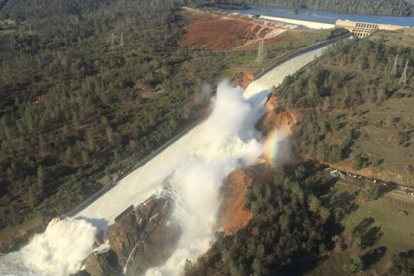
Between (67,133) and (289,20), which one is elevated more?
(289,20)

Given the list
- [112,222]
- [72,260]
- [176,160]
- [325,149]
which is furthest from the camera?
[176,160]

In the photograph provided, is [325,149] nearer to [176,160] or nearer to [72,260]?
[176,160]

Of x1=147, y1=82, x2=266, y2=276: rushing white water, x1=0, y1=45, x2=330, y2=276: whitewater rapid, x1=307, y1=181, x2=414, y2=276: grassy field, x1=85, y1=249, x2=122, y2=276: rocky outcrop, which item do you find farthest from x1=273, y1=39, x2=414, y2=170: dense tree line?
x1=85, y1=249, x2=122, y2=276: rocky outcrop

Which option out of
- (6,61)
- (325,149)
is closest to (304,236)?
(325,149)

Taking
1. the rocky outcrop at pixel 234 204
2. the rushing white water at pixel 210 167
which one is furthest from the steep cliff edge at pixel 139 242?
the rocky outcrop at pixel 234 204

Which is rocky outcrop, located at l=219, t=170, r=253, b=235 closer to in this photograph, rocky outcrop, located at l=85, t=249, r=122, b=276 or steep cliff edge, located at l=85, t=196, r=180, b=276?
steep cliff edge, located at l=85, t=196, r=180, b=276

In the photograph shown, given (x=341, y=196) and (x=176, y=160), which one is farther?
(x=176, y=160)

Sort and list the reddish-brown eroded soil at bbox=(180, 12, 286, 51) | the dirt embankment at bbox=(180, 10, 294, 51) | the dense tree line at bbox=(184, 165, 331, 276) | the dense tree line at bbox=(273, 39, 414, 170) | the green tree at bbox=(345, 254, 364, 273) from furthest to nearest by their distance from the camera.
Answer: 1. the reddish-brown eroded soil at bbox=(180, 12, 286, 51)
2. the dirt embankment at bbox=(180, 10, 294, 51)
3. the dense tree line at bbox=(273, 39, 414, 170)
4. the dense tree line at bbox=(184, 165, 331, 276)
5. the green tree at bbox=(345, 254, 364, 273)
